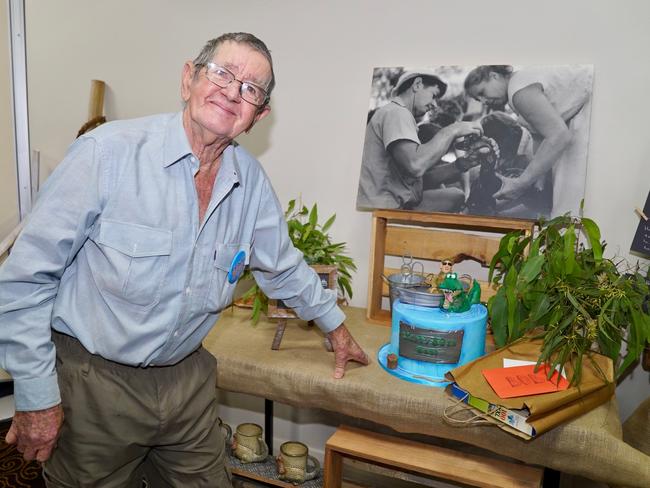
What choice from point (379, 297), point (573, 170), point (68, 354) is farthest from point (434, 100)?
point (68, 354)

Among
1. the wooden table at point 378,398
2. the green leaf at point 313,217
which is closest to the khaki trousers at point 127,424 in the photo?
the wooden table at point 378,398

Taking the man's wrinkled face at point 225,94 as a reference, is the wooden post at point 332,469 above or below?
below

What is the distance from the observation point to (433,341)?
4.75 feet

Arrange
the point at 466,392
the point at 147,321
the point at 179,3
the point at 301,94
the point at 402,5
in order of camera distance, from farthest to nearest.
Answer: the point at 179,3
the point at 301,94
the point at 402,5
the point at 466,392
the point at 147,321

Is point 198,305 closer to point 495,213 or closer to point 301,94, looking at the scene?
point 495,213

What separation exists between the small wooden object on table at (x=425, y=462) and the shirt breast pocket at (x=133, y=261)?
0.72 meters

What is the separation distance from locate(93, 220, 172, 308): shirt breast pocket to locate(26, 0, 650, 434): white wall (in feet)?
3.52

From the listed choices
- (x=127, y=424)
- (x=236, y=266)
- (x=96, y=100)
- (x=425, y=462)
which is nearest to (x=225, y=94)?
(x=236, y=266)

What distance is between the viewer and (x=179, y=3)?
2.22 meters

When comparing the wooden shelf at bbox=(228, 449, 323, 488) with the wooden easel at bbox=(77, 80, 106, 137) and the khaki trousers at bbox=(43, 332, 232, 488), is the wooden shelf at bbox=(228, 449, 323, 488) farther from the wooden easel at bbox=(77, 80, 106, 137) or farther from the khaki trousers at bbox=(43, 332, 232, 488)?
the wooden easel at bbox=(77, 80, 106, 137)

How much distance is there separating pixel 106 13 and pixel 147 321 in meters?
1.79

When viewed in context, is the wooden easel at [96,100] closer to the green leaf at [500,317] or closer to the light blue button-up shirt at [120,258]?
the light blue button-up shirt at [120,258]

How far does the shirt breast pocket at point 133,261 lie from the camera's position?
1.05 metres

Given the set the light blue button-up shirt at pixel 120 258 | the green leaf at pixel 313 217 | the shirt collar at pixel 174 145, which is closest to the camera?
the light blue button-up shirt at pixel 120 258
